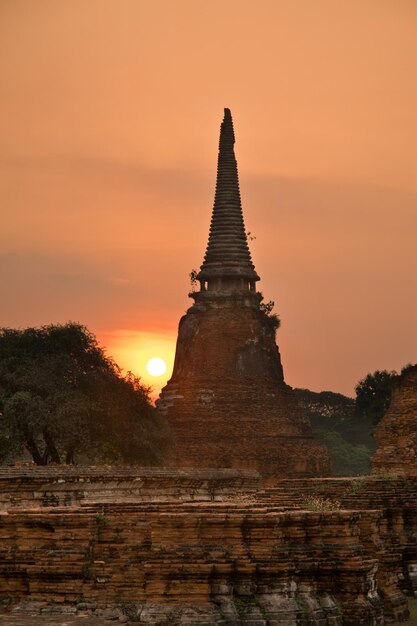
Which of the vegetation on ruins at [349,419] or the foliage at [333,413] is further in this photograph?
the foliage at [333,413]

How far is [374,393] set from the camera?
74.1m

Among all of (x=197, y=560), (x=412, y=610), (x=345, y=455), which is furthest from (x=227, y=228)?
(x=197, y=560)

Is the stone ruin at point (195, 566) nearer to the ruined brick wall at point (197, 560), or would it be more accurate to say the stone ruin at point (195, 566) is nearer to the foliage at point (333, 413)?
the ruined brick wall at point (197, 560)

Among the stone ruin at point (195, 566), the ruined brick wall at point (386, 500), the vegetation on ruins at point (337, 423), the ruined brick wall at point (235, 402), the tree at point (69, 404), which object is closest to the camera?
the stone ruin at point (195, 566)

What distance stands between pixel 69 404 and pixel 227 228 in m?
28.1

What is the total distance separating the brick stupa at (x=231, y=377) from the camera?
225ft

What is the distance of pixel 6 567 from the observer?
17.1 m

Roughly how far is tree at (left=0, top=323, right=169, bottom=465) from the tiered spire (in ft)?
63.3

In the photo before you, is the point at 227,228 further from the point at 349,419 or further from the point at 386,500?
the point at 386,500

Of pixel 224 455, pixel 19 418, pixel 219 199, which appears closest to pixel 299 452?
pixel 224 455

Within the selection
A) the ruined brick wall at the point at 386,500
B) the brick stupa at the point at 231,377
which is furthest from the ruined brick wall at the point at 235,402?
the ruined brick wall at the point at 386,500

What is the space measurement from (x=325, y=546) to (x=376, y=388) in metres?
57.1

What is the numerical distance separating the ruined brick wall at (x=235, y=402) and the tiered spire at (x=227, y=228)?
6.07ft

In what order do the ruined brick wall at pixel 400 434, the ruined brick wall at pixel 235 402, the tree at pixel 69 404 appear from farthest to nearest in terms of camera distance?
the ruined brick wall at pixel 235 402 < the tree at pixel 69 404 < the ruined brick wall at pixel 400 434
